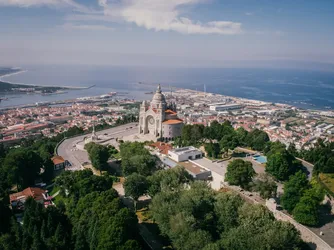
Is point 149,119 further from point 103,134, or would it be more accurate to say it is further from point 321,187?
point 321,187

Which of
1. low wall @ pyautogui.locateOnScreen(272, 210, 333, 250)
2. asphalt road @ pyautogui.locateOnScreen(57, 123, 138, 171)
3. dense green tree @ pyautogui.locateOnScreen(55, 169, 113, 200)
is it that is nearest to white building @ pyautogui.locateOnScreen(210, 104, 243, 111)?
asphalt road @ pyautogui.locateOnScreen(57, 123, 138, 171)

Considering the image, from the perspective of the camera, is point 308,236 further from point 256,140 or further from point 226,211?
point 256,140

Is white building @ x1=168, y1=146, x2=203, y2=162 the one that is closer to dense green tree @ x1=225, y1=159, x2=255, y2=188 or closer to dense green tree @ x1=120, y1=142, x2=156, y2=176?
dense green tree @ x1=120, y1=142, x2=156, y2=176

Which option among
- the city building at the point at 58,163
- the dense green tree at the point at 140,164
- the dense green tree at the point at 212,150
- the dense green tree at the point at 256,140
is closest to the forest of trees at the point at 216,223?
the dense green tree at the point at 140,164

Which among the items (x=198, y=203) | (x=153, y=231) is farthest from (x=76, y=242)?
(x=198, y=203)

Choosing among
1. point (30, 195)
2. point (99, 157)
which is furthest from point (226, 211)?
point (30, 195)
